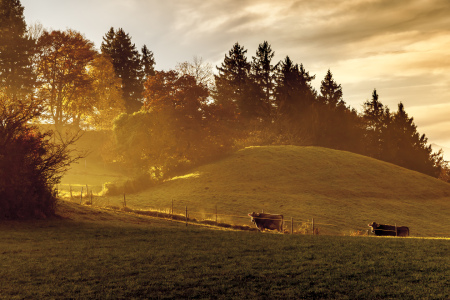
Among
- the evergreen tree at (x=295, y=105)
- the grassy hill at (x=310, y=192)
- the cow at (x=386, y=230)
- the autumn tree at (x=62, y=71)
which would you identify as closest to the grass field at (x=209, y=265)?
the cow at (x=386, y=230)

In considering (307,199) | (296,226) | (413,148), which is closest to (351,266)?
(296,226)

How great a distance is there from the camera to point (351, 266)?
13.5 meters

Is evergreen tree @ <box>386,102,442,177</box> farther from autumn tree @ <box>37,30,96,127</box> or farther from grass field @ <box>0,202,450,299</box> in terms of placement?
grass field @ <box>0,202,450,299</box>

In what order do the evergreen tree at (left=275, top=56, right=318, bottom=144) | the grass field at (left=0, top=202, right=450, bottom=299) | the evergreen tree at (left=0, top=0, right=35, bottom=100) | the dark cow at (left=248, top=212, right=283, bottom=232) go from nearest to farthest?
the grass field at (left=0, top=202, right=450, bottom=299), the dark cow at (left=248, top=212, right=283, bottom=232), the evergreen tree at (left=0, top=0, right=35, bottom=100), the evergreen tree at (left=275, top=56, right=318, bottom=144)

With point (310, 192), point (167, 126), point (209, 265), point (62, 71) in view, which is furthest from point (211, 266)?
point (62, 71)

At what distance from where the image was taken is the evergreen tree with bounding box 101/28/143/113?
8462 cm

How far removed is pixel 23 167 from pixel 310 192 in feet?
104

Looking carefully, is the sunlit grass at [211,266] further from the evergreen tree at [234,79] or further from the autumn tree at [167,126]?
the evergreen tree at [234,79]

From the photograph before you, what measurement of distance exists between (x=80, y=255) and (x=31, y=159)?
450 inches

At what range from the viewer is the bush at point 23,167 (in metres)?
22.4

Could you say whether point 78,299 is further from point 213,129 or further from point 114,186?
point 213,129

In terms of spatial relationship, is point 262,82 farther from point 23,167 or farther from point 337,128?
point 23,167

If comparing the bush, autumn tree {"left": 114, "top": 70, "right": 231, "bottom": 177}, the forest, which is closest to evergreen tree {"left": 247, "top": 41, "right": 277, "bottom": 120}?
the forest

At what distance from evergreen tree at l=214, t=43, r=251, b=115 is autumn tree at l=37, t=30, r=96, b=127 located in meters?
33.7
